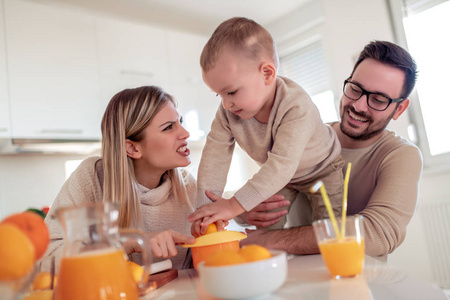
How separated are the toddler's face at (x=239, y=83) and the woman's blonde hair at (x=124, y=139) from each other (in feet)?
1.12

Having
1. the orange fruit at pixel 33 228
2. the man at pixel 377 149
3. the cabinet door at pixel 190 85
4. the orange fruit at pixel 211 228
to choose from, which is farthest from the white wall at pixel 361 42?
the orange fruit at pixel 33 228

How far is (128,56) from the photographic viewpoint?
3621mm

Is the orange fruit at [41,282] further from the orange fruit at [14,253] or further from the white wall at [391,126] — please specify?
the white wall at [391,126]

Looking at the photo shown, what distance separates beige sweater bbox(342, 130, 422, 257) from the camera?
1278 millimetres

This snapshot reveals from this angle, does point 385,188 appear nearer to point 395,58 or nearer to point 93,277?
point 395,58

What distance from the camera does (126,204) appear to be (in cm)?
151

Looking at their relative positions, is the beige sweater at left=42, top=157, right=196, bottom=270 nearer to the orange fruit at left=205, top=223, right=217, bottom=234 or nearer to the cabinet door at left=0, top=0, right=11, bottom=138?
the orange fruit at left=205, top=223, right=217, bottom=234

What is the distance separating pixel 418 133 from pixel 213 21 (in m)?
2.37

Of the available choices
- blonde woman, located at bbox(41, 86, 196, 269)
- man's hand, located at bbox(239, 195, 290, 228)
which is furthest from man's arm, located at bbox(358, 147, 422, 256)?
blonde woman, located at bbox(41, 86, 196, 269)

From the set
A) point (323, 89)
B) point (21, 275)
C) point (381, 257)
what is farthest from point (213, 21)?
point (21, 275)

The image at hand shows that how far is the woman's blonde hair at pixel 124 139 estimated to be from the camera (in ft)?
4.95

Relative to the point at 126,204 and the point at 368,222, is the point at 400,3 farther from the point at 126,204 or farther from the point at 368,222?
the point at 126,204

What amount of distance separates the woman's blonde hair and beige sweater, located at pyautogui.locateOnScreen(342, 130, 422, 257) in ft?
2.40

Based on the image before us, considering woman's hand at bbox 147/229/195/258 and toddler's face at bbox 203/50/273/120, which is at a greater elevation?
toddler's face at bbox 203/50/273/120
